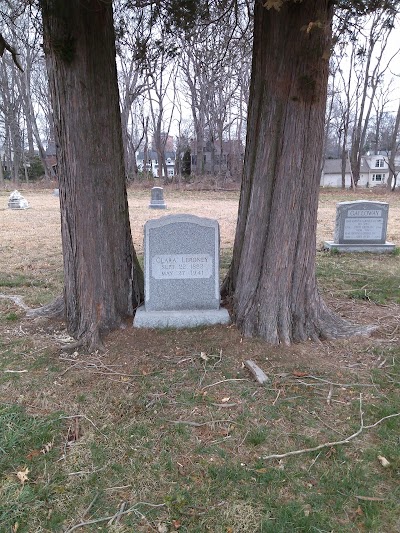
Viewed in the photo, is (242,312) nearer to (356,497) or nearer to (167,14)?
(356,497)

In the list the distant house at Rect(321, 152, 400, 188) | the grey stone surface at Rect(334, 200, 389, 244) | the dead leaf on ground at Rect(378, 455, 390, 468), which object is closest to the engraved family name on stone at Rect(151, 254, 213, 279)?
the dead leaf on ground at Rect(378, 455, 390, 468)

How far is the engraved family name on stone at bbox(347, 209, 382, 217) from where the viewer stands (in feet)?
28.6

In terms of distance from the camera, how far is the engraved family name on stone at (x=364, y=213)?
870 cm

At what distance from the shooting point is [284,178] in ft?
12.3

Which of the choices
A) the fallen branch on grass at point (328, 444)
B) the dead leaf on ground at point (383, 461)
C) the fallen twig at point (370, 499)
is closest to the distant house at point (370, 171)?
the fallen branch on grass at point (328, 444)

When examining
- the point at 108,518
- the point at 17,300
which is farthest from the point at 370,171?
the point at 108,518

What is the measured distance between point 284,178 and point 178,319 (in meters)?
1.68

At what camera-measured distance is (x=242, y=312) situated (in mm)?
4070

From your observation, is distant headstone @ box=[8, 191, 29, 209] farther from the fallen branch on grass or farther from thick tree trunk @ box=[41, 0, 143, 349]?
the fallen branch on grass

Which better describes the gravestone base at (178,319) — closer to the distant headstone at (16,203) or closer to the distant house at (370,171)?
the distant headstone at (16,203)

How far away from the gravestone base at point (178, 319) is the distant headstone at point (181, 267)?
0.08 feet

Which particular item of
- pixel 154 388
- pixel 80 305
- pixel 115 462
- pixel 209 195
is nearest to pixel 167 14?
pixel 80 305

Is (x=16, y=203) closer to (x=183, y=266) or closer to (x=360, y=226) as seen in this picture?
(x=360, y=226)

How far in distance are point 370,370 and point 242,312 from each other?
122cm
